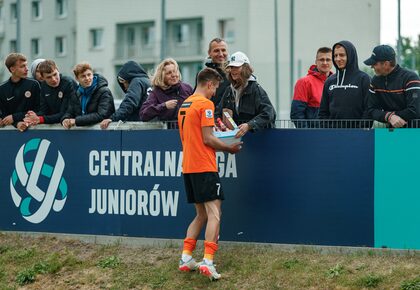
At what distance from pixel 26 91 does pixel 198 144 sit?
3588mm

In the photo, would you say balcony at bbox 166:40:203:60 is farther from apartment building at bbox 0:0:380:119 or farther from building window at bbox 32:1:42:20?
building window at bbox 32:1:42:20

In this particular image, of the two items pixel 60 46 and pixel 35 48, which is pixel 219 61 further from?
pixel 35 48

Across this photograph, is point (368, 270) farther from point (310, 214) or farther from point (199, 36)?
point (199, 36)

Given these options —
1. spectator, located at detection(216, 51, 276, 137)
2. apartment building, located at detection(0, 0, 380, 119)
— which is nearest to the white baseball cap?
spectator, located at detection(216, 51, 276, 137)

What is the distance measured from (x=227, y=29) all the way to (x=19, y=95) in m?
Answer: 44.6

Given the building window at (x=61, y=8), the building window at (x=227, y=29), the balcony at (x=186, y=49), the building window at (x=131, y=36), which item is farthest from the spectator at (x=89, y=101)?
the building window at (x=61, y=8)

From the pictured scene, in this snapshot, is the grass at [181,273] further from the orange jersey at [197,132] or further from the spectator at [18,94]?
the spectator at [18,94]

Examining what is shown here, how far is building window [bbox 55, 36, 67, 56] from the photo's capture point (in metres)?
69.9

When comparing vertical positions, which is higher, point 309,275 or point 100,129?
point 100,129

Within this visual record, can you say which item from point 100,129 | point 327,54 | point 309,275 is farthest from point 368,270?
point 100,129

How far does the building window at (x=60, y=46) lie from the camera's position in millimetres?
69875

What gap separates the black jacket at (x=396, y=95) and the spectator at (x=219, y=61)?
1.80 metres

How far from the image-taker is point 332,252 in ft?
30.9

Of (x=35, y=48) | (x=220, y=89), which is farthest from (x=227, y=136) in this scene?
(x=35, y=48)
